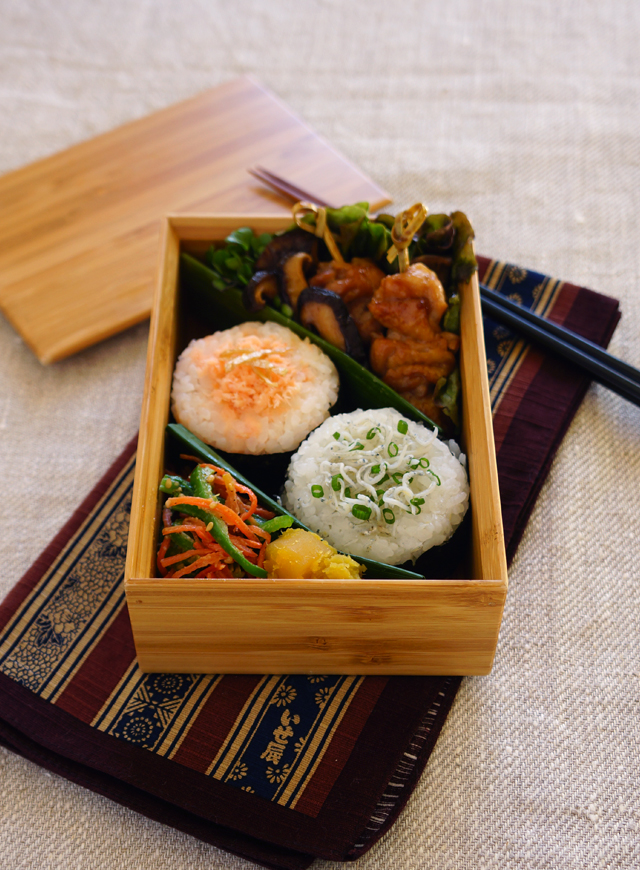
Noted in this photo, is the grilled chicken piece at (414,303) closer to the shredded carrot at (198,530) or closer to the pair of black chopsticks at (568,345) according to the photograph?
the pair of black chopsticks at (568,345)

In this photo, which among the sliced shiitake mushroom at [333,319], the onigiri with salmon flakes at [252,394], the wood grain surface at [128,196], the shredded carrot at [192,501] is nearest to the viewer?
the shredded carrot at [192,501]

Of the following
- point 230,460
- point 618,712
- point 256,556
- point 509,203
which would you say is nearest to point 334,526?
point 256,556

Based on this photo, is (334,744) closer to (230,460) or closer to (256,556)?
(256,556)

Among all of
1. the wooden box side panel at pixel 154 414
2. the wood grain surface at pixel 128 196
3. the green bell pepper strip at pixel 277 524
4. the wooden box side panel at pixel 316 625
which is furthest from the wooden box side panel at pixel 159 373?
the wood grain surface at pixel 128 196

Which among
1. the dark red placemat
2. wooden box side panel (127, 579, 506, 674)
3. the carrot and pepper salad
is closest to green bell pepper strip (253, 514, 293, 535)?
the carrot and pepper salad

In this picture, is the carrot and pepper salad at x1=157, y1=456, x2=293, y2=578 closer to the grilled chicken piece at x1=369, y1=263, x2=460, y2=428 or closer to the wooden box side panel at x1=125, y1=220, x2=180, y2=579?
the wooden box side panel at x1=125, y1=220, x2=180, y2=579

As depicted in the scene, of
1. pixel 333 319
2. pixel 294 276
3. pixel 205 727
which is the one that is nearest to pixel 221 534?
pixel 205 727

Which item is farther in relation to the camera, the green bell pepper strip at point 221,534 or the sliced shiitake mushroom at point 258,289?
the sliced shiitake mushroom at point 258,289

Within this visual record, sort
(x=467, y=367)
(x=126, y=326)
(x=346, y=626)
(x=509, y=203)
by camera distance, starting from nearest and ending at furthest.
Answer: (x=346, y=626) → (x=467, y=367) → (x=126, y=326) → (x=509, y=203)
